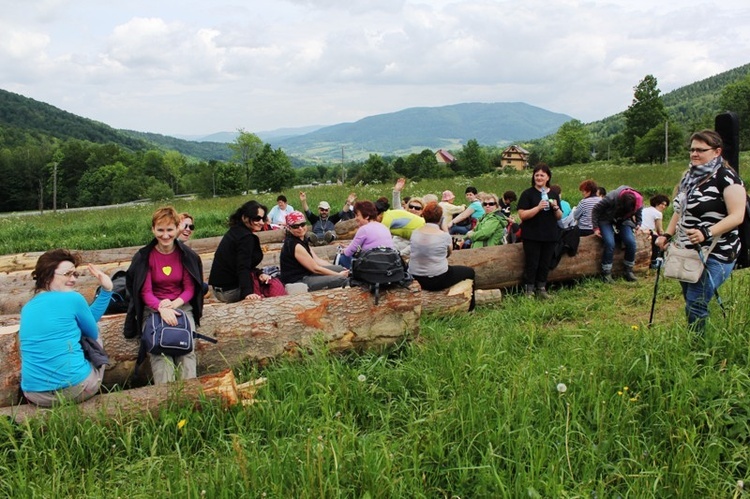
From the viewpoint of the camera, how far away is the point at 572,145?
9506 cm

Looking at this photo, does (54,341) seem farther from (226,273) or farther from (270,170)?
(270,170)

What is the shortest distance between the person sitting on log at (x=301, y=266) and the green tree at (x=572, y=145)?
81113 mm

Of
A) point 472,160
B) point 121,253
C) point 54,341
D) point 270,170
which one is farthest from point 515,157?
point 54,341

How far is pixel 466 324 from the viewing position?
605 cm

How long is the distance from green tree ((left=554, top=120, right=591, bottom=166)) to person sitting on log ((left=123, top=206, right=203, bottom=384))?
83.4 meters

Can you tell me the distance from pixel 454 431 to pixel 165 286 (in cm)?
284

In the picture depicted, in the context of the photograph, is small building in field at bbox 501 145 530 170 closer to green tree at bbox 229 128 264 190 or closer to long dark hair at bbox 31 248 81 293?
green tree at bbox 229 128 264 190

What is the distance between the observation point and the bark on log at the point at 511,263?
779cm

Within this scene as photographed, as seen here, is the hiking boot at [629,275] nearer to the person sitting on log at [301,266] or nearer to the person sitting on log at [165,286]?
the person sitting on log at [301,266]

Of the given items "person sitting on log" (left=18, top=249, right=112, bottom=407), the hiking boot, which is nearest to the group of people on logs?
"person sitting on log" (left=18, top=249, right=112, bottom=407)

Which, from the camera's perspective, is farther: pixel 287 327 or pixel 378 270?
pixel 378 270

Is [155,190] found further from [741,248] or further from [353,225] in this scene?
[741,248]

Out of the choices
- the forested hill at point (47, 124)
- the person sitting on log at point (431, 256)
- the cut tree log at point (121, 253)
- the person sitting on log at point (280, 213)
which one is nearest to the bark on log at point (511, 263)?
the person sitting on log at point (431, 256)

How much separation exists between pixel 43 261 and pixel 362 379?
Result: 8.31 ft
